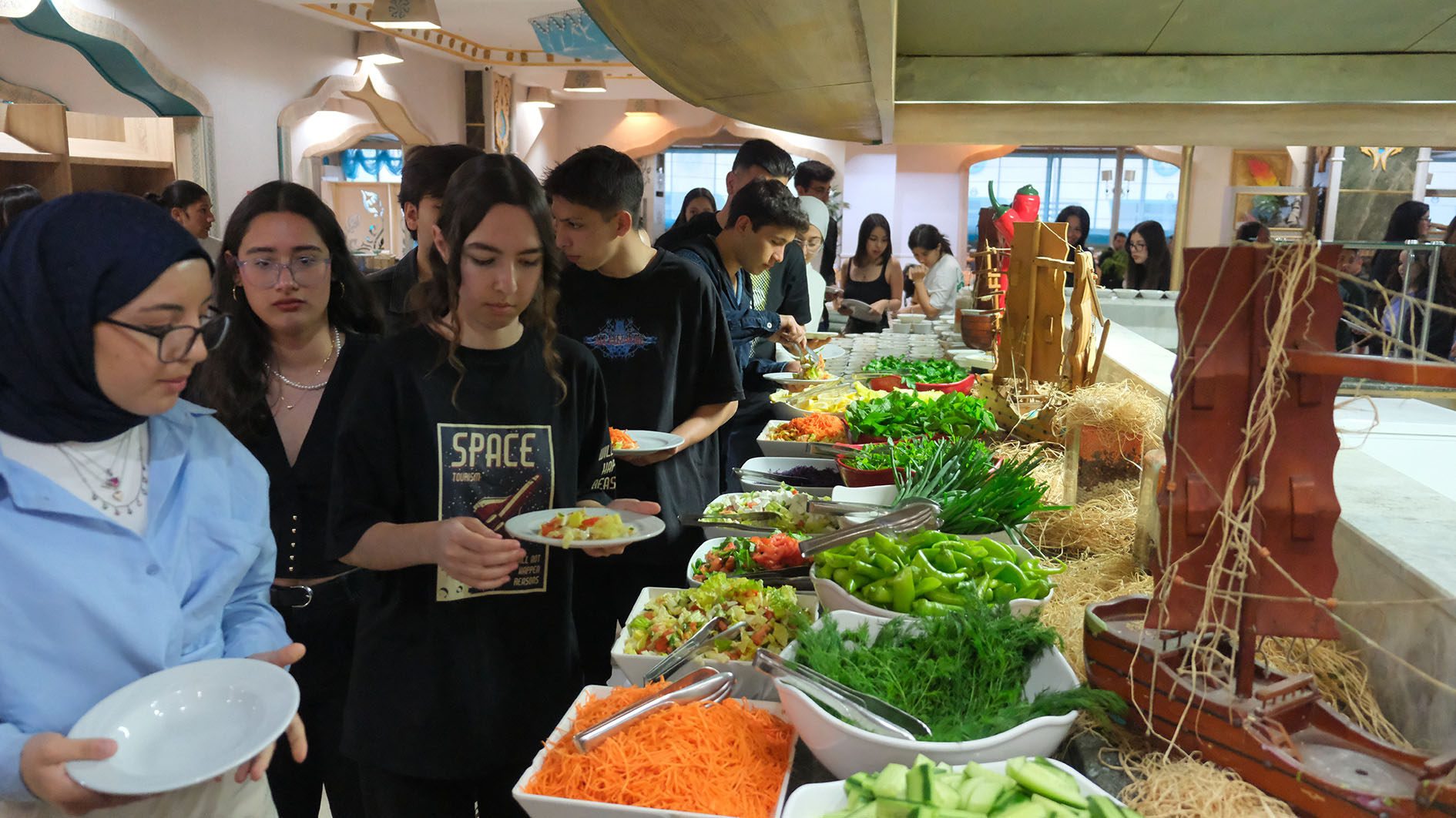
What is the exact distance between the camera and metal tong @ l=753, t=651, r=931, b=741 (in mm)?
1209

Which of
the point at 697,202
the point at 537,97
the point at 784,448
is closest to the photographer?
the point at 784,448

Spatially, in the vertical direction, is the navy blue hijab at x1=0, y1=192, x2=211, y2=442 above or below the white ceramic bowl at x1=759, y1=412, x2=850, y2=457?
above

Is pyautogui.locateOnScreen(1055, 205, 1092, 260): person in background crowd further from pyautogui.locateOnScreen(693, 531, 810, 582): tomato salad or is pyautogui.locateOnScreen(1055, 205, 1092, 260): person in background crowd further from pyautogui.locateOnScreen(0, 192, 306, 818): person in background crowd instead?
pyautogui.locateOnScreen(0, 192, 306, 818): person in background crowd

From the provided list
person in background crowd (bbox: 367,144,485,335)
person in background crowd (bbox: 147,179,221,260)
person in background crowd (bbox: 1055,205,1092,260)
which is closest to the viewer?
person in background crowd (bbox: 367,144,485,335)

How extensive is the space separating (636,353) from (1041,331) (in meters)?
1.17

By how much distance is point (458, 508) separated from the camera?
1.66m

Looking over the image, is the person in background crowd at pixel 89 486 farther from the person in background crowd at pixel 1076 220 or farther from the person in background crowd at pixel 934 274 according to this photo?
the person in background crowd at pixel 1076 220

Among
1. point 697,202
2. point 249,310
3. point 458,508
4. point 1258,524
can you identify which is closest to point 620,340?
point 249,310

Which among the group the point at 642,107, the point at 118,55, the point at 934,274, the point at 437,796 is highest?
the point at 642,107

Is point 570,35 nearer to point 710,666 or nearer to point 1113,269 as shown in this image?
point 1113,269

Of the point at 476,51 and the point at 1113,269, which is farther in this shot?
the point at 476,51

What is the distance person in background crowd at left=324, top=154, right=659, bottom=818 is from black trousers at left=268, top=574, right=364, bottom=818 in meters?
0.41

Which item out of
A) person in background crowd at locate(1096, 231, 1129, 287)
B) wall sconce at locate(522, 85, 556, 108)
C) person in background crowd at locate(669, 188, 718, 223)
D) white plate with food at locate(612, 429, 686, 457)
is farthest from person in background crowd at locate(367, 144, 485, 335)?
wall sconce at locate(522, 85, 556, 108)

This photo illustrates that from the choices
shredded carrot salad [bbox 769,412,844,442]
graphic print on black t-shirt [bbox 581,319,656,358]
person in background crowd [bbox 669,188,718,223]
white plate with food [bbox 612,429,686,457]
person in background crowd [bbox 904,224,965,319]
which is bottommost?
shredded carrot salad [bbox 769,412,844,442]
